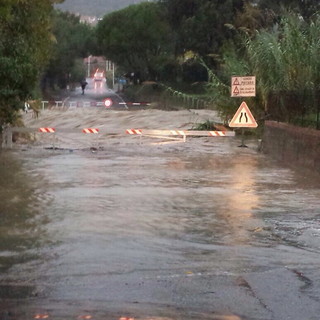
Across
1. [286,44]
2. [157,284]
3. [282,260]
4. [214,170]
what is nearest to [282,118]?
[286,44]

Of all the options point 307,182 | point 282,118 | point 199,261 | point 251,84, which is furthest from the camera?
point 251,84

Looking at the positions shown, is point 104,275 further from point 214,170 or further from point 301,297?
point 214,170

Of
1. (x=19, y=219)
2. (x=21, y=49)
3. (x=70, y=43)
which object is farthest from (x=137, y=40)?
(x=19, y=219)

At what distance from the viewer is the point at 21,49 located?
2062 cm

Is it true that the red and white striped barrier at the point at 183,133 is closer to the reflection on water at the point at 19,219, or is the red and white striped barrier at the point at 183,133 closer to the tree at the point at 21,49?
the tree at the point at 21,49

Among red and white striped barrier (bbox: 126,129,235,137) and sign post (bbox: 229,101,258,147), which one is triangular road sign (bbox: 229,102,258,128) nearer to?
sign post (bbox: 229,101,258,147)

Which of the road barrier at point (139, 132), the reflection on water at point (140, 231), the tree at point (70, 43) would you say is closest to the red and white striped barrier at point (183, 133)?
the road barrier at point (139, 132)

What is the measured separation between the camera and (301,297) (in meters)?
7.37

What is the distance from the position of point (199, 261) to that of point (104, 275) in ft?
4.11

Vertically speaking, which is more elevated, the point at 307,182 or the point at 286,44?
the point at 286,44

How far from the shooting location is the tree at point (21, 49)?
67.5ft

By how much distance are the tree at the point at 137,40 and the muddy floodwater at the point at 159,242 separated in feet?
199

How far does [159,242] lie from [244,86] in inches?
669

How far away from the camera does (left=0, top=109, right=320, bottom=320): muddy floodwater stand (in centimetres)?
709
